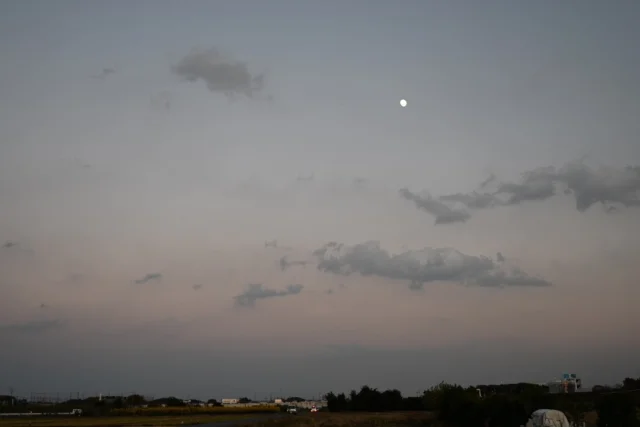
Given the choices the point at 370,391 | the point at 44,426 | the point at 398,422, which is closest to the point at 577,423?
the point at 398,422

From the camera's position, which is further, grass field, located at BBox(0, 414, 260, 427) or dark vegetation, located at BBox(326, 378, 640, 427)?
grass field, located at BBox(0, 414, 260, 427)

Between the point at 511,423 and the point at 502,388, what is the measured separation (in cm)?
11695

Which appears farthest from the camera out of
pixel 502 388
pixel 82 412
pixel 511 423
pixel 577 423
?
pixel 502 388

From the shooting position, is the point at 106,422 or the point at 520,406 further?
the point at 106,422

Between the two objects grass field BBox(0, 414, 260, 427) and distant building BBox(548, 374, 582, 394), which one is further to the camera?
distant building BBox(548, 374, 582, 394)

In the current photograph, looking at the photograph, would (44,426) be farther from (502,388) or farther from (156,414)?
(502,388)

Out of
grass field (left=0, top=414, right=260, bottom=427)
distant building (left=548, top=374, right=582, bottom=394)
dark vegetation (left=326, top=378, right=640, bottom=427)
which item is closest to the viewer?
dark vegetation (left=326, top=378, right=640, bottom=427)

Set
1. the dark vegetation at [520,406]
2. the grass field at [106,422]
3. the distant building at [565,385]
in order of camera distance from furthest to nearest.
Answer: the distant building at [565,385] < the grass field at [106,422] < the dark vegetation at [520,406]

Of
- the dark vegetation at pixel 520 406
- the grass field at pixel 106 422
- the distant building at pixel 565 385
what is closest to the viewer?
the dark vegetation at pixel 520 406

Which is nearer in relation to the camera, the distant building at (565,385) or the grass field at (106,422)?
the grass field at (106,422)

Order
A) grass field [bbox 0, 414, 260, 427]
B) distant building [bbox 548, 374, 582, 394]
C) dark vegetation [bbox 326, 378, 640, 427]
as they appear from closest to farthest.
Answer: dark vegetation [bbox 326, 378, 640, 427], grass field [bbox 0, 414, 260, 427], distant building [bbox 548, 374, 582, 394]

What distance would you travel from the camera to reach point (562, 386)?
416 ft

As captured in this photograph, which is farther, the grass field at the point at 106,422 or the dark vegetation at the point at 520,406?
the grass field at the point at 106,422

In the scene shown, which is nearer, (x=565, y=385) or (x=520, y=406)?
(x=520, y=406)
